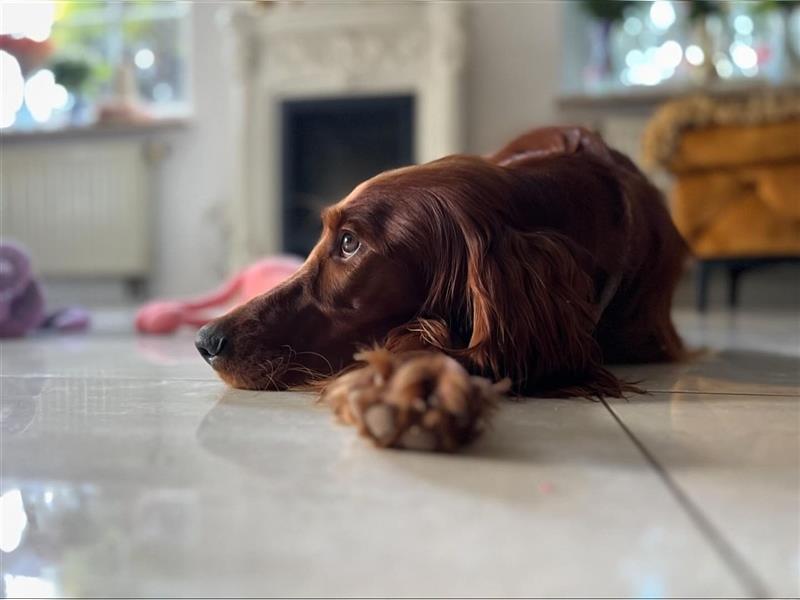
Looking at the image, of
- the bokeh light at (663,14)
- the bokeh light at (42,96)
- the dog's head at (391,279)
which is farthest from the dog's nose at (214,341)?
the bokeh light at (42,96)

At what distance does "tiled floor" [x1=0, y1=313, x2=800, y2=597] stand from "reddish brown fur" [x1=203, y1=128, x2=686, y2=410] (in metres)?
0.07

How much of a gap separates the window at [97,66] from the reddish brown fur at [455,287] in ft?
13.3

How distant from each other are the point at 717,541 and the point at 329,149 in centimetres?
412

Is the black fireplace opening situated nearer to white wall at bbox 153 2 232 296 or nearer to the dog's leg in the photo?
white wall at bbox 153 2 232 296

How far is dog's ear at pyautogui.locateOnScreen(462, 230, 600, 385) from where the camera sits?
2.69 ft

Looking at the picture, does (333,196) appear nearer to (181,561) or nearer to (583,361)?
(583,361)

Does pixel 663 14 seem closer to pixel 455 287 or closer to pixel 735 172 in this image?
pixel 735 172

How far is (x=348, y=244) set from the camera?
0.93m

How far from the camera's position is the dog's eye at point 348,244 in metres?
0.92

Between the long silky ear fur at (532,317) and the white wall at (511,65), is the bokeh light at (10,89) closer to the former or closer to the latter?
the white wall at (511,65)

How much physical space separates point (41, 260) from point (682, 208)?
150 inches

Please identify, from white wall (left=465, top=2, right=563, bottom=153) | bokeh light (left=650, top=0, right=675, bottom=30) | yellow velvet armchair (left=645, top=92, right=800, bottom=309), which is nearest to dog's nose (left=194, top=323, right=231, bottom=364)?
yellow velvet armchair (left=645, top=92, right=800, bottom=309)

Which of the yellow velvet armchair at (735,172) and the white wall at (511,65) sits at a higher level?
the white wall at (511,65)

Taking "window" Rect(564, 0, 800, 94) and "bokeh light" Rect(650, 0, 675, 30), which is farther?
"bokeh light" Rect(650, 0, 675, 30)
